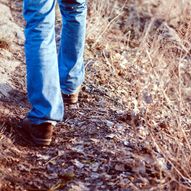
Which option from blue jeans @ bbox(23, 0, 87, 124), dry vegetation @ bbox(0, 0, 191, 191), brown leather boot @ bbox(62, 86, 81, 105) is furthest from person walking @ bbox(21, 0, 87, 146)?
brown leather boot @ bbox(62, 86, 81, 105)

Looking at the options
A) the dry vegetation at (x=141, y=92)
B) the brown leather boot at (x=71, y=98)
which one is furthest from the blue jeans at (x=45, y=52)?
the brown leather boot at (x=71, y=98)

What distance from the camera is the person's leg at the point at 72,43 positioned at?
10.4 ft

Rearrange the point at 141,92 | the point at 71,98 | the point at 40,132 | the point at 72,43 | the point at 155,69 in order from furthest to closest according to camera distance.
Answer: the point at 155,69 → the point at 141,92 → the point at 71,98 → the point at 72,43 → the point at 40,132

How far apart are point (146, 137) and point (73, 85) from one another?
0.62 meters

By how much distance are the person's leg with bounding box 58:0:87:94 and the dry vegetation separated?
0.72 ft

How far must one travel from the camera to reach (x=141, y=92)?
3684 millimetres

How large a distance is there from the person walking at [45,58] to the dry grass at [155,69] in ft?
1.55

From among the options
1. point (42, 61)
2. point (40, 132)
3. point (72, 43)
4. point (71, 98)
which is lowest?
point (71, 98)

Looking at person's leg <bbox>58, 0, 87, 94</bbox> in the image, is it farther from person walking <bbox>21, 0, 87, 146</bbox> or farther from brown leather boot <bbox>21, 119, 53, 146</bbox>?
brown leather boot <bbox>21, 119, 53, 146</bbox>

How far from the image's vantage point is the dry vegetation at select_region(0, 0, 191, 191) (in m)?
2.66

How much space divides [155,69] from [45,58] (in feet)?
3.99

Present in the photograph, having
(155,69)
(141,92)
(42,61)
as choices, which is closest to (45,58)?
(42,61)

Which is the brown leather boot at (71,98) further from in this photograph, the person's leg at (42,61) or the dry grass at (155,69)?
the person's leg at (42,61)

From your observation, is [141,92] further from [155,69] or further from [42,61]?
[42,61]
